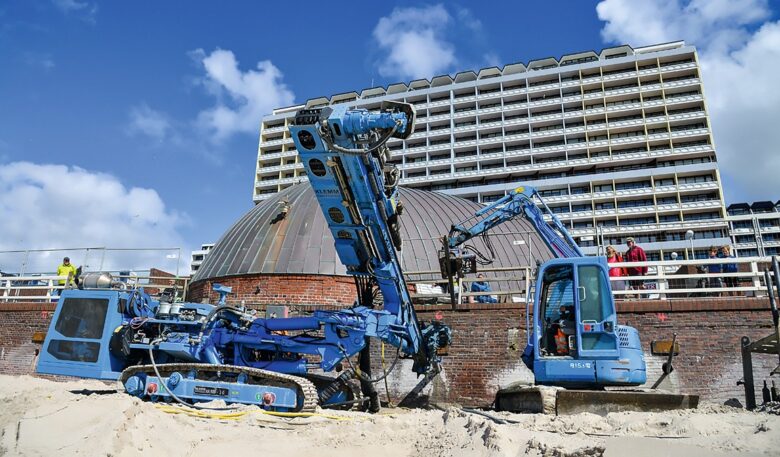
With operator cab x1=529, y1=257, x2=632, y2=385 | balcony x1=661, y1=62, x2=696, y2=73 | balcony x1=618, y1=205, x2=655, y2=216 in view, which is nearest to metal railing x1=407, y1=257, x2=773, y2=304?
operator cab x1=529, y1=257, x2=632, y2=385

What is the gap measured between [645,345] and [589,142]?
5772 centimetres

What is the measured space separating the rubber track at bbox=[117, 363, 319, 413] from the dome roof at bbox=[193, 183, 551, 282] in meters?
8.99

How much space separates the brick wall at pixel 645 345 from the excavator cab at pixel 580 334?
3.76 m

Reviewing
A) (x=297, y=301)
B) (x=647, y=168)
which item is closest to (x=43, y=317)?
(x=297, y=301)

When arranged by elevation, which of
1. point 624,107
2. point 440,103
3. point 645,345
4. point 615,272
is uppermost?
point 440,103

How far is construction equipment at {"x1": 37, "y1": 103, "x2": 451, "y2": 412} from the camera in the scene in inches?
301

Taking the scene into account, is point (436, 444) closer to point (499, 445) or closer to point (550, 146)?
point (499, 445)

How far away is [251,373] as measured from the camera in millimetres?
7930

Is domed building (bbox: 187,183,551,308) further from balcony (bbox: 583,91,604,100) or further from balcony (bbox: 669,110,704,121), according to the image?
balcony (bbox: 583,91,604,100)

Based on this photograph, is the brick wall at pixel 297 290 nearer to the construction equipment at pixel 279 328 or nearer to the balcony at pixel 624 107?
the construction equipment at pixel 279 328

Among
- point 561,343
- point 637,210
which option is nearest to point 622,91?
point 637,210

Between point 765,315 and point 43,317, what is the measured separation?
18610 mm

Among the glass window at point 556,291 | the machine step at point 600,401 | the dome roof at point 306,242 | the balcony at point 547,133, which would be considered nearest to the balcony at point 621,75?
the balcony at point 547,133

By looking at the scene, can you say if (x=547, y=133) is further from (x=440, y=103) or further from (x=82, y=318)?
(x=82, y=318)
